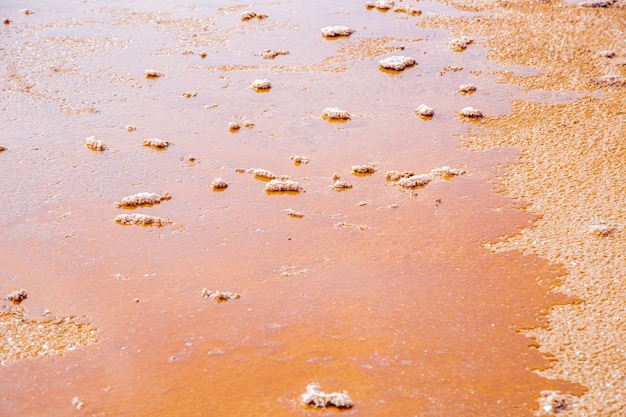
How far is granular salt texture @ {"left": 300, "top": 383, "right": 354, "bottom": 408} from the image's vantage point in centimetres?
604

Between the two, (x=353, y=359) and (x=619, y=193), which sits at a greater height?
(x=619, y=193)

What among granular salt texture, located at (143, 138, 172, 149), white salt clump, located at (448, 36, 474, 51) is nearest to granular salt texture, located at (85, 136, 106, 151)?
granular salt texture, located at (143, 138, 172, 149)

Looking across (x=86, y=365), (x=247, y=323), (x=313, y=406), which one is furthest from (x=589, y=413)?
(x=86, y=365)

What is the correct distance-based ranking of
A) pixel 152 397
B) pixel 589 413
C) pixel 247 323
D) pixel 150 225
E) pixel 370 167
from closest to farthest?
pixel 589 413, pixel 152 397, pixel 247 323, pixel 150 225, pixel 370 167

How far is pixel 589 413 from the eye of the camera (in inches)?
231

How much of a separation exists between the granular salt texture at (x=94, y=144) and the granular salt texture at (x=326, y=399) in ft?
20.6

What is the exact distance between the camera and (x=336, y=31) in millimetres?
14609

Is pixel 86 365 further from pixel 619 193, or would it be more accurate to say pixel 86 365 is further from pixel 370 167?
pixel 619 193

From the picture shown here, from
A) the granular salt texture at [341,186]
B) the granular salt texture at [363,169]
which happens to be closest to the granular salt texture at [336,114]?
the granular salt texture at [363,169]

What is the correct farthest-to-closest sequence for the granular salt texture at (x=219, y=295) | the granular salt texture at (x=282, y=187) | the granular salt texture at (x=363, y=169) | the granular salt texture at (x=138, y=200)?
the granular salt texture at (x=363, y=169)
the granular salt texture at (x=282, y=187)
the granular salt texture at (x=138, y=200)
the granular salt texture at (x=219, y=295)

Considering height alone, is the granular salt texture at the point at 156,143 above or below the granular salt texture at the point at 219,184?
above

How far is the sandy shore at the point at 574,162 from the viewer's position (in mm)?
6578

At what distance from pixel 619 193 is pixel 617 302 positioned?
2.39 meters

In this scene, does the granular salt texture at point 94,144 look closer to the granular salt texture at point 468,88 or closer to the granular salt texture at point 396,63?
the granular salt texture at point 396,63
